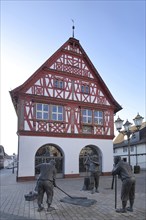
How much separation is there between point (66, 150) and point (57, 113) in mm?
3532

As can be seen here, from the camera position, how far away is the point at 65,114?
2442cm

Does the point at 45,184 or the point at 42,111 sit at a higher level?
the point at 42,111

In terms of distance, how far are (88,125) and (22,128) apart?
267 inches

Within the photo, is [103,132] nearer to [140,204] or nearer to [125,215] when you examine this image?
[140,204]

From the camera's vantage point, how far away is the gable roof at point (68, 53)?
892 inches

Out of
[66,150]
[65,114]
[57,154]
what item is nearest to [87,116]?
[65,114]

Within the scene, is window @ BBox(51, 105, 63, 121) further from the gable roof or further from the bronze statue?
the bronze statue

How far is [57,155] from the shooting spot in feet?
78.9

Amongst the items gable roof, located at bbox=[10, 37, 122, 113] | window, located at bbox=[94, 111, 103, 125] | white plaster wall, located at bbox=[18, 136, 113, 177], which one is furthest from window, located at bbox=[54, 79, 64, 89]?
white plaster wall, located at bbox=[18, 136, 113, 177]

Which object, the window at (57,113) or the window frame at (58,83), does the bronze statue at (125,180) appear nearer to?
the window at (57,113)

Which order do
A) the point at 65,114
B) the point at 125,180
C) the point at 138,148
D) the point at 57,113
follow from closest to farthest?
the point at 125,180, the point at 57,113, the point at 65,114, the point at 138,148

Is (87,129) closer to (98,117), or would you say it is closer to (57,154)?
(98,117)

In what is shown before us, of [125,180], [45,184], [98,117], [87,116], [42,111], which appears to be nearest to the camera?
[125,180]

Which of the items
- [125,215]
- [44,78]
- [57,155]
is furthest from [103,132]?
[125,215]
